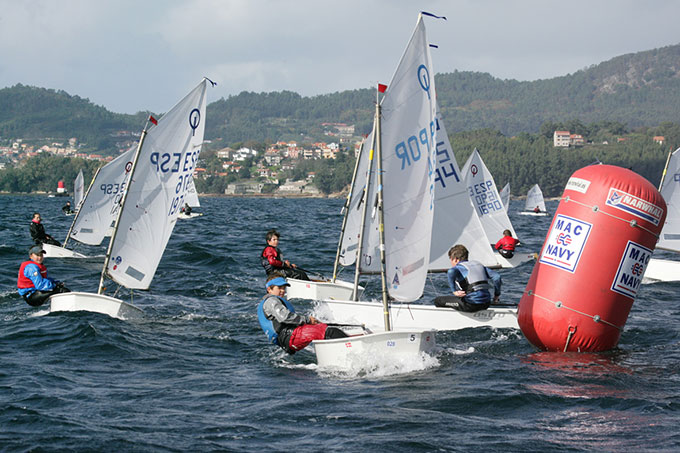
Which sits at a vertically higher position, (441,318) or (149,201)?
(149,201)

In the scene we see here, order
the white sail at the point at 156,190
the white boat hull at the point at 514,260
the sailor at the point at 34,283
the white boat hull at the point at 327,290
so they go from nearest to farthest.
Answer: the white sail at the point at 156,190, the sailor at the point at 34,283, the white boat hull at the point at 327,290, the white boat hull at the point at 514,260

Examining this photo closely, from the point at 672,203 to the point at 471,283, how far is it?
1252cm

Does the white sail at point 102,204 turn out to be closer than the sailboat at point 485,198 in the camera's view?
No

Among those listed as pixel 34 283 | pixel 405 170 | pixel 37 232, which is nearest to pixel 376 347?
pixel 405 170

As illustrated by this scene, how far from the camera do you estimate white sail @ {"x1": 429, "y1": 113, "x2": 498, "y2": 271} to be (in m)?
17.5

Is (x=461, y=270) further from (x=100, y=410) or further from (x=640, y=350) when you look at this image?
(x=100, y=410)

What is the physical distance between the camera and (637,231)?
1113 cm

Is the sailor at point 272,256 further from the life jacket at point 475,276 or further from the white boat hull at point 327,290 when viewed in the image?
the life jacket at point 475,276

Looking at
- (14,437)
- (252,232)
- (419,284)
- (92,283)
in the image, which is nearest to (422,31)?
(419,284)

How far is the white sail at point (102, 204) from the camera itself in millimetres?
26406

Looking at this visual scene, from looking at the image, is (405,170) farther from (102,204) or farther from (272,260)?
(102,204)

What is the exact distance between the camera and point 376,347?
33.5 feet

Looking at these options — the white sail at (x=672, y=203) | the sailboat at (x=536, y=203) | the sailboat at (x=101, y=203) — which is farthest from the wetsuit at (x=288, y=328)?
the sailboat at (x=536, y=203)

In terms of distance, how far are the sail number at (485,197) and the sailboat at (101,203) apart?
38.6 ft
